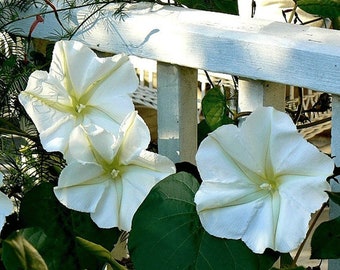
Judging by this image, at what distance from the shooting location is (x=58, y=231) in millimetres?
1427

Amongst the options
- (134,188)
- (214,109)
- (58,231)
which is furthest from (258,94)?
(58,231)

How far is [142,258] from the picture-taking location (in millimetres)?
1247

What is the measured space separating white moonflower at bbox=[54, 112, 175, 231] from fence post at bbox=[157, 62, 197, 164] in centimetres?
31

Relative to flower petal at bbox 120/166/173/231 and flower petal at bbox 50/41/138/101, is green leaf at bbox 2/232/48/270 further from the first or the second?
flower petal at bbox 50/41/138/101

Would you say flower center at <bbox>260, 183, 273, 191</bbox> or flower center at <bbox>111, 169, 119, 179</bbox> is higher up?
flower center at <bbox>260, 183, 273, 191</bbox>

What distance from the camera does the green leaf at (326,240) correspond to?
1.26m

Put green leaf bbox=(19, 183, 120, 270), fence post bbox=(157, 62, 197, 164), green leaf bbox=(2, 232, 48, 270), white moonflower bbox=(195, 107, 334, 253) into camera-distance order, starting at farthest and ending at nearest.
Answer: fence post bbox=(157, 62, 197, 164) → green leaf bbox=(19, 183, 120, 270) → green leaf bbox=(2, 232, 48, 270) → white moonflower bbox=(195, 107, 334, 253)

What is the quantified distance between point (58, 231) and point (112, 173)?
0.56 ft

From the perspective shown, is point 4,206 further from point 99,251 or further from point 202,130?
point 202,130

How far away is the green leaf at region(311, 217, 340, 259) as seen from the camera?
1260mm

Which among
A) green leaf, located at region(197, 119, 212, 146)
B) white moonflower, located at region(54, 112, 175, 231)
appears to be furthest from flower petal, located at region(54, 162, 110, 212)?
green leaf, located at region(197, 119, 212, 146)

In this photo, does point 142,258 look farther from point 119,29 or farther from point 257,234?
point 119,29

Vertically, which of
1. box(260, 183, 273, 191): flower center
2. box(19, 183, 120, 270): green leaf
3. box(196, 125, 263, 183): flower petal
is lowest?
box(19, 183, 120, 270): green leaf

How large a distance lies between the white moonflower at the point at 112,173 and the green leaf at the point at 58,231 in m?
0.10
